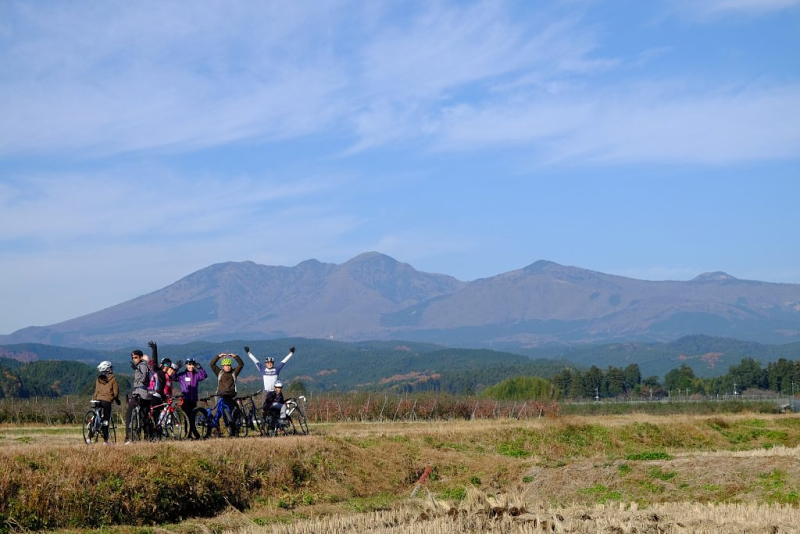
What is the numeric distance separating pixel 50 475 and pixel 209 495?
3754 mm

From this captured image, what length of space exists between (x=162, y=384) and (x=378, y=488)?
6.42 m

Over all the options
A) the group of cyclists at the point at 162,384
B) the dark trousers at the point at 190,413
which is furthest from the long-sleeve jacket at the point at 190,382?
the dark trousers at the point at 190,413

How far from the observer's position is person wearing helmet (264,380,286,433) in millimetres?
27250

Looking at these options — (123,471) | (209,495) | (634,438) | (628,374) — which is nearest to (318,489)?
(209,495)

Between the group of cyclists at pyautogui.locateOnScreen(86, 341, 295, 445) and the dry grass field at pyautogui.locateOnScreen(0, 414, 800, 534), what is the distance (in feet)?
6.54

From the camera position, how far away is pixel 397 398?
6369 centimetres

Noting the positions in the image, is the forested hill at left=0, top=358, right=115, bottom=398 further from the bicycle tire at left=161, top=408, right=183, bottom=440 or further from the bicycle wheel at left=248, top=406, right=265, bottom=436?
the bicycle tire at left=161, top=408, right=183, bottom=440

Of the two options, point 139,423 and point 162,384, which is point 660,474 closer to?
point 162,384

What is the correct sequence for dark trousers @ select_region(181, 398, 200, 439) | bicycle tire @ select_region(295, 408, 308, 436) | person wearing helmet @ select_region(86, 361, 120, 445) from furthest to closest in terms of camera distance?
1. bicycle tire @ select_region(295, 408, 308, 436)
2. dark trousers @ select_region(181, 398, 200, 439)
3. person wearing helmet @ select_region(86, 361, 120, 445)

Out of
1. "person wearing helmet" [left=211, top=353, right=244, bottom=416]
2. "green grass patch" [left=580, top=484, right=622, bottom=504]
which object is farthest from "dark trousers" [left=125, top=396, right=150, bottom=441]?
"green grass patch" [left=580, top=484, right=622, bottom=504]

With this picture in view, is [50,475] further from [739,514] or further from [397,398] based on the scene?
[397,398]

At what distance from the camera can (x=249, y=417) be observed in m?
27.0

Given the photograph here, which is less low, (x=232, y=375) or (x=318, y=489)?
(x=232, y=375)

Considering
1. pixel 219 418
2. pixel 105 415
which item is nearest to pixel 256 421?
pixel 219 418
